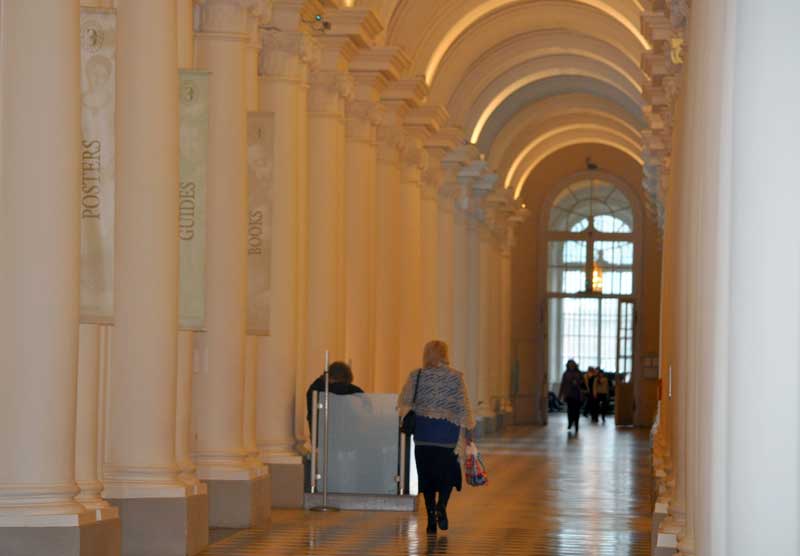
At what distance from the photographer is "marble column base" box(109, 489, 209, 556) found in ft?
36.8

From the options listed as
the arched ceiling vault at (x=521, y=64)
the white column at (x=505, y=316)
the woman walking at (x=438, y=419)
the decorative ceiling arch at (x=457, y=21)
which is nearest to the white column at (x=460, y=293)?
the arched ceiling vault at (x=521, y=64)

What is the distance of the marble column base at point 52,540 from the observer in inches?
356

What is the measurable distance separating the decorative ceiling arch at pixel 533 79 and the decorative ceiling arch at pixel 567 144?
780 cm

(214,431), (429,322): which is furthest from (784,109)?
(429,322)

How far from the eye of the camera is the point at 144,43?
36.9ft

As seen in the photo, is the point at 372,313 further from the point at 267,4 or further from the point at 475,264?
the point at 475,264

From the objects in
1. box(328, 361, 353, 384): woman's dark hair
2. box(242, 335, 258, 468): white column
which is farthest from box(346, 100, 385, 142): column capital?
box(242, 335, 258, 468): white column

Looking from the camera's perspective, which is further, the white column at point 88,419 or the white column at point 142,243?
the white column at point 142,243

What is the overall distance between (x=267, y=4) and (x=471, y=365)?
1871 cm

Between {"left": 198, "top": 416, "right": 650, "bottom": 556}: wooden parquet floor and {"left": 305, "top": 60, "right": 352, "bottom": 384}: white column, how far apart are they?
7.56ft

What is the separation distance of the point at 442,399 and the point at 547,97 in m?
23.9

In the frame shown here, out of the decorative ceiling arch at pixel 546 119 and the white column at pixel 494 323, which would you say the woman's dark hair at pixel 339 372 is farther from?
the decorative ceiling arch at pixel 546 119

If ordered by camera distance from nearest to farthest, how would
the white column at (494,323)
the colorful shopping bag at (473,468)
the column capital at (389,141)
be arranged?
the colorful shopping bag at (473,468)
the column capital at (389,141)
the white column at (494,323)

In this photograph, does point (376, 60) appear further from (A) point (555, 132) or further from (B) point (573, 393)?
(A) point (555, 132)
